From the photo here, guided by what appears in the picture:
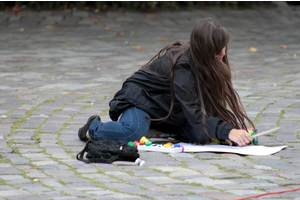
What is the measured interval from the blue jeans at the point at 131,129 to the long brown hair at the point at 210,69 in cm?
15

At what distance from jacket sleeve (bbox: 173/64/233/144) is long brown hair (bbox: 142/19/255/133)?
0.12 feet

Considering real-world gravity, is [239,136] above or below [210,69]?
below

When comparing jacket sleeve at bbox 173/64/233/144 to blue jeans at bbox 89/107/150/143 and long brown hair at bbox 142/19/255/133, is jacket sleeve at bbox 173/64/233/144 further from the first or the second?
blue jeans at bbox 89/107/150/143

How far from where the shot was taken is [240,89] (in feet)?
21.0

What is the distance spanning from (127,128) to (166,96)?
0.36 metres

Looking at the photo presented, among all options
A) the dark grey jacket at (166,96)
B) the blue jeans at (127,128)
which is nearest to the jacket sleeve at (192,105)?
the dark grey jacket at (166,96)

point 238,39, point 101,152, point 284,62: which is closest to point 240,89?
point 284,62

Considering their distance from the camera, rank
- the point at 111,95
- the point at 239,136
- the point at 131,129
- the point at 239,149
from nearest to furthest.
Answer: the point at 239,136 < the point at 239,149 < the point at 131,129 < the point at 111,95

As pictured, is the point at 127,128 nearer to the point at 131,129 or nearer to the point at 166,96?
the point at 131,129

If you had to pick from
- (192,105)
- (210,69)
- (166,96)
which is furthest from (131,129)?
(210,69)

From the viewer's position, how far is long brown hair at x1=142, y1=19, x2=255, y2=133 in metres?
3.90

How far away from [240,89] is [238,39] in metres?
3.70

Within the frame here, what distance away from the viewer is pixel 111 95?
612cm

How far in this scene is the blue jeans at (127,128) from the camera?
4137mm
